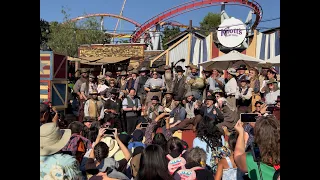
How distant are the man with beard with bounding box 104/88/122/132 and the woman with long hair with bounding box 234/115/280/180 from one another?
667 centimetres

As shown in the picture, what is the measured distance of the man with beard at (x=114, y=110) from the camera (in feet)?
30.2

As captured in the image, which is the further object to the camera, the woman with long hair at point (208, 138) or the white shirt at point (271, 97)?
the white shirt at point (271, 97)

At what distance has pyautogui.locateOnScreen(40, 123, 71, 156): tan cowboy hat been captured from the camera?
9.03ft

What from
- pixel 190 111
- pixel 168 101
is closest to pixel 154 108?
pixel 168 101

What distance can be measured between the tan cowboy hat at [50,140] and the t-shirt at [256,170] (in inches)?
53.3

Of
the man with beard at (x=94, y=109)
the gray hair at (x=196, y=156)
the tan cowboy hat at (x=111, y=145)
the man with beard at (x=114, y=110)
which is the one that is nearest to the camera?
the gray hair at (x=196, y=156)

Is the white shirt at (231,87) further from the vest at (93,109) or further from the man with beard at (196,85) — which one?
the vest at (93,109)

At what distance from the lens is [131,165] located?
12.2 ft

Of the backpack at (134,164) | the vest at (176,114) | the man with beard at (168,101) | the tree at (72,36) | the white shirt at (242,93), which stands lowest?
the backpack at (134,164)

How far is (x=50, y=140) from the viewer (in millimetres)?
2828

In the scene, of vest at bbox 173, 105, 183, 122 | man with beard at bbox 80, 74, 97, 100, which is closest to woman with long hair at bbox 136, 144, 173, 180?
vest at bbox 173, 105, 183, 122

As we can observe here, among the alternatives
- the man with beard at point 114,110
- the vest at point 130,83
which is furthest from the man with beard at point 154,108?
the vest at point 130,83
